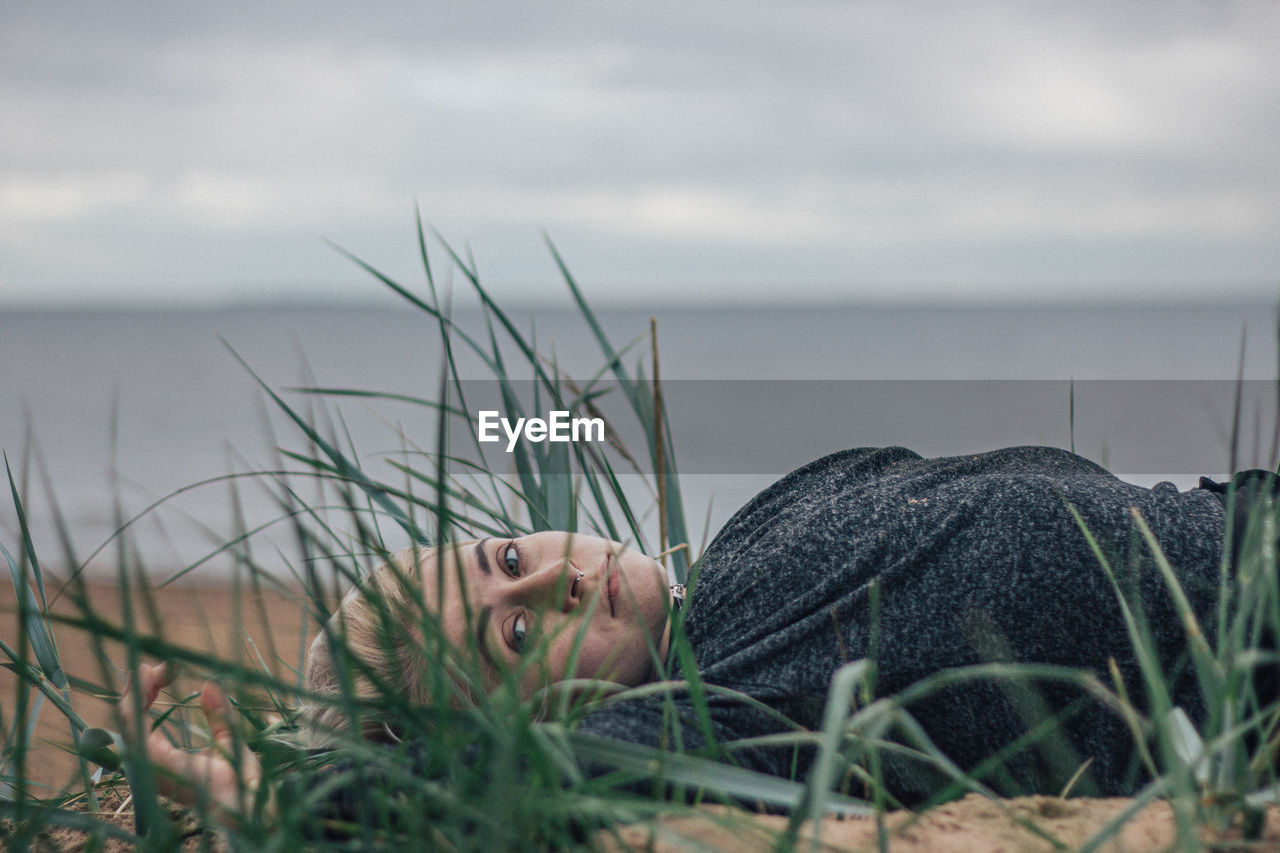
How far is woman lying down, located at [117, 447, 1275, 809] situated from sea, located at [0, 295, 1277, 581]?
21 cm

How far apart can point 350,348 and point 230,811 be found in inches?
800

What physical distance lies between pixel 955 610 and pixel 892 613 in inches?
3.2

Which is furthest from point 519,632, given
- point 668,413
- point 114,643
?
point 668,413

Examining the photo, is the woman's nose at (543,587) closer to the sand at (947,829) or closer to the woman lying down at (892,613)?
the woman lying down at (892,613)

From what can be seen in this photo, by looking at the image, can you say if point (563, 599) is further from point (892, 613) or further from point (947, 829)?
point (947, 829)

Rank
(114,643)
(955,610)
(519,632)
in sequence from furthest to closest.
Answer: (114,643), (519,632), (955,610)

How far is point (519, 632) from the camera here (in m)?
1.37

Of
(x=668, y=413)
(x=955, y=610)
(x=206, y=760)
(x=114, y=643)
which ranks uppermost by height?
(x=955, y=610)

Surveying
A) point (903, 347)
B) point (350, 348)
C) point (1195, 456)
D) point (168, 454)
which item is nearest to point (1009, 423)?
point (1195, 456)

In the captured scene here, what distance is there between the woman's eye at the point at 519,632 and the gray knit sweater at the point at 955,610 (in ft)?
0.75

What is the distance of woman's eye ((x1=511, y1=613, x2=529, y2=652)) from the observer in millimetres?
1371

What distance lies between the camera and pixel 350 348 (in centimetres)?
1997

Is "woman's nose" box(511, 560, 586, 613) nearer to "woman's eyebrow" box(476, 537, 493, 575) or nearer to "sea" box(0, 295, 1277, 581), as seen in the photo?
"woman's eyebrow" box(476, 537, 493, 575)

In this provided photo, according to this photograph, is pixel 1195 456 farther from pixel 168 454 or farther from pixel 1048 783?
pixel 168 454
